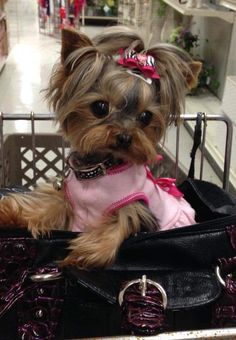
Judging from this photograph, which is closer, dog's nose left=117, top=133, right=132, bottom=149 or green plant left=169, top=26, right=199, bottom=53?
dog's nose left=117, top=133, right=132, bottom=149

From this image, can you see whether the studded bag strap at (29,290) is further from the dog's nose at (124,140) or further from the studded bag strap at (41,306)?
the dog's nose at (124,140)

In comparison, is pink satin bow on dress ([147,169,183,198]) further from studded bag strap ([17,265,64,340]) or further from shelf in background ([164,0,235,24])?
shelf in background ([164,0,235,24])

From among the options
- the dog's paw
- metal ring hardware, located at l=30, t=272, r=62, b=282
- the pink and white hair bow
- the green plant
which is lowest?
the green plant

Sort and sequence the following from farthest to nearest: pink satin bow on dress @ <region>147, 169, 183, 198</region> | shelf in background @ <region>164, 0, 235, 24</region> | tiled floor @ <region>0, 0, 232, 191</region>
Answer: shelf in background @ <region>164, 0, 235, 24</region>, tiled floor @ <region>0, 0, 232, 191</region>, pink satin bow on dress @ <region>147, 169, 183, 198</region>

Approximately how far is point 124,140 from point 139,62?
163 millimetres

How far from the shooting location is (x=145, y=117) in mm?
1031

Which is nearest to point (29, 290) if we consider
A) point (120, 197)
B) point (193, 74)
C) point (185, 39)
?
point (120, 197)

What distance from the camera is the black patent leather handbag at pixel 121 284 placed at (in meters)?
0.87

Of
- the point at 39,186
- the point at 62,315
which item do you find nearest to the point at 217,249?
the point at 62,315

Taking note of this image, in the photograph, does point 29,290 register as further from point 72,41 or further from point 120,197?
point 72,41

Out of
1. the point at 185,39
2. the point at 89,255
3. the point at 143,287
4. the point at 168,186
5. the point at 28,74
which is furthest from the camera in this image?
the point at 28,74

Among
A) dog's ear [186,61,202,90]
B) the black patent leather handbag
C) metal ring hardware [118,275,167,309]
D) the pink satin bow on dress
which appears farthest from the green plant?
metal ring hardware [118,275,167,309]

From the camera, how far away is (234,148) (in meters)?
2.46

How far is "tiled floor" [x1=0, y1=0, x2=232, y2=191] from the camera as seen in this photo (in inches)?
116
